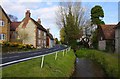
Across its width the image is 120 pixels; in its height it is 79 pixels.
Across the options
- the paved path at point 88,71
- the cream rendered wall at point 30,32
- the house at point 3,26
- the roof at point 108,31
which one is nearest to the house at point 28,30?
the cream rendered wall at point 30,32

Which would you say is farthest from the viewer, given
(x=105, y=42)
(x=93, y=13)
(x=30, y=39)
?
(x=93, y=13)

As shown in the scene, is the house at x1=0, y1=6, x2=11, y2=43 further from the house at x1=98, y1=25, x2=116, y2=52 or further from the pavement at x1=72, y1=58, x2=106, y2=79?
the pavement at x1=72, y1=58, x2=106, y2=79

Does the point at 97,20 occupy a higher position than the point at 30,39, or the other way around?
the point at 97,20

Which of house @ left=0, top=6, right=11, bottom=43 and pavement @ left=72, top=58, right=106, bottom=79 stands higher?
house @ left=0, top=6, right=11, bottom=43

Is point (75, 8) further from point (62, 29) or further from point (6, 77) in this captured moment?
point (6, 77)

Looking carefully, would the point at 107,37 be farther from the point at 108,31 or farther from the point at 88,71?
the point at 88,71

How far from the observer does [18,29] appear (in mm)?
71062

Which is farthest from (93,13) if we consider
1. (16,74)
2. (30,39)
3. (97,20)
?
(16,74)

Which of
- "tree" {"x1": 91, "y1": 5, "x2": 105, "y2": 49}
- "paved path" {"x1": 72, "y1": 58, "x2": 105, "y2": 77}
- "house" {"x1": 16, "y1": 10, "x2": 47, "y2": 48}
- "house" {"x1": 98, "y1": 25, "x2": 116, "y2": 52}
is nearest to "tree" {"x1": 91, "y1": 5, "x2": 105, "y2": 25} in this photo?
"tree" {"x1": 91, "y1": 5, "x2": 105, "y2": 49}

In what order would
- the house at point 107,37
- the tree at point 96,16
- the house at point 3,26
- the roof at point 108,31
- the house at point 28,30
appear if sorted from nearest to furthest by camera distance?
the house at point 3,26 < the house at point 107,37 < the roof at point 108,31 < the house at point 28,30 < the tree at point 96,16

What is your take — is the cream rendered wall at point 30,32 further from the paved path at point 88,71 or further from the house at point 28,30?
the paved path at point 88,71

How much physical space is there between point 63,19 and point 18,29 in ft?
50.1

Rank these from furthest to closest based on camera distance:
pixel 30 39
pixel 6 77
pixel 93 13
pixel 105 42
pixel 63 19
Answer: pixel 93 13 < pixel 63 19 < pixel 30 39 < pixel 105 42 < pixel 6 77

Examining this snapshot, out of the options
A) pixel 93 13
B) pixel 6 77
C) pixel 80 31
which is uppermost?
pixel 93 13
